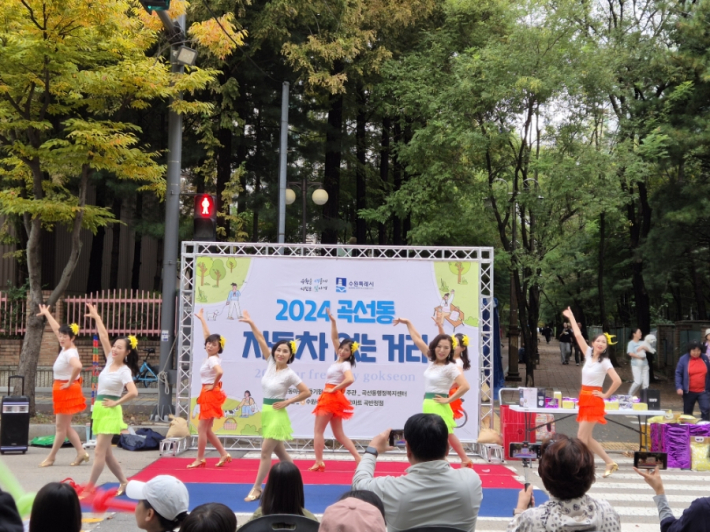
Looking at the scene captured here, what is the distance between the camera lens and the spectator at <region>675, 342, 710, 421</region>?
47.2ft

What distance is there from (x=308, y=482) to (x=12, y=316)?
15.0 meters

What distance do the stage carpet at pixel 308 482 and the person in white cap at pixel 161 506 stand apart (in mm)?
4711

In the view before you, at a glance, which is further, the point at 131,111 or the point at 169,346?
the point at 131,111

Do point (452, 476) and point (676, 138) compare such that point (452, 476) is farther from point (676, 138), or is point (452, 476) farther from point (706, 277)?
point (706, 277)

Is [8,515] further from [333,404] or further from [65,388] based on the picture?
[65,388]

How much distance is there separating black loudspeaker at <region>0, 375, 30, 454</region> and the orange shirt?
36.6 ft

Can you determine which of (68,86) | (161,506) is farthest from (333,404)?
(68,86)

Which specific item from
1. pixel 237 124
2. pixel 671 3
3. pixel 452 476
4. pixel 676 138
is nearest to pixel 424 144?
pixel 237 124

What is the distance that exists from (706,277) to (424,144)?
50.7 ft

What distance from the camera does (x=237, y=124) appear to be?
69.7 feet

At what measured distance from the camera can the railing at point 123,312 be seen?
69.1ft

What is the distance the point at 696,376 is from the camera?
14.4 metres

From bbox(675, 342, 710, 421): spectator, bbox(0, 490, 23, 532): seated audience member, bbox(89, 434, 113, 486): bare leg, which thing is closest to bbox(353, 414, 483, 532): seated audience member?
bbox(0, 490, 23, 532): seated audience member

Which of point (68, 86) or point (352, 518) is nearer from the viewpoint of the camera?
point (352, 518)
